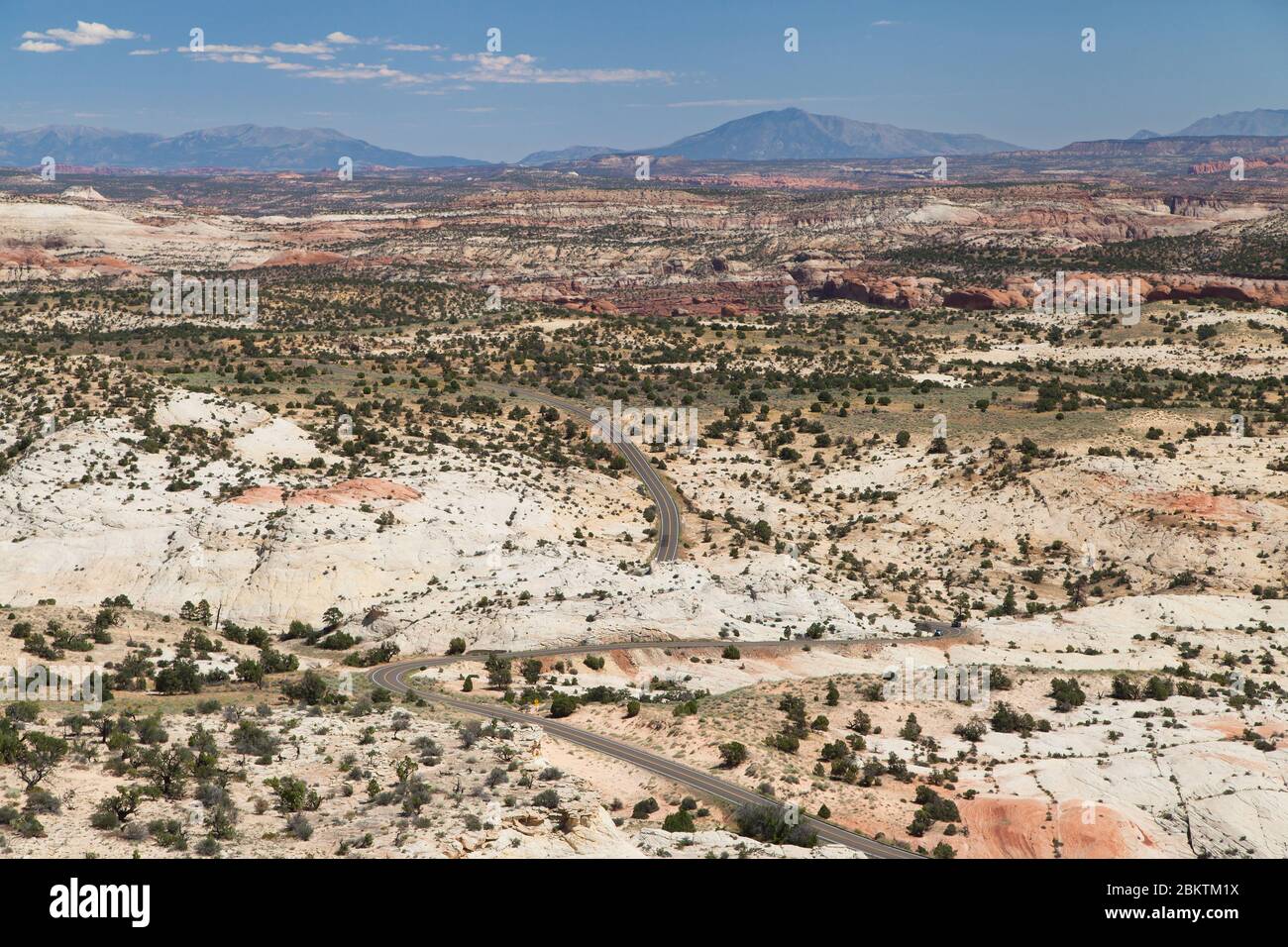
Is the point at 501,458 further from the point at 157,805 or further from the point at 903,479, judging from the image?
the point at 157,805

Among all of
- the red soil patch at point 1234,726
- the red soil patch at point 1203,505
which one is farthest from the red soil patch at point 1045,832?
the red soil patch at point 1203,505

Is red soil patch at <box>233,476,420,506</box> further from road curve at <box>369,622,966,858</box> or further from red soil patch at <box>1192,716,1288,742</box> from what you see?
red soil patch at <box>1192,716,1288,742</box>

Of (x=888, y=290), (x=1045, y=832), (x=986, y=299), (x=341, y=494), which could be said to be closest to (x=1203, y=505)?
(x=1045, y=832)

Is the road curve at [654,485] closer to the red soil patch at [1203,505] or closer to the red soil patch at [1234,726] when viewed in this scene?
the red soil patch at [1203,505]

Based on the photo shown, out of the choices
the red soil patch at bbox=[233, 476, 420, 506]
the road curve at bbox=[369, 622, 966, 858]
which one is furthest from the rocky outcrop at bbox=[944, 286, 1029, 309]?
the red soil patch at bbox=[233, 476, 420, 506]

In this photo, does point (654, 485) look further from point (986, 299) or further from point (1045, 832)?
point (986, 299)

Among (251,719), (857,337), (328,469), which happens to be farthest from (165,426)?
(857,337)
